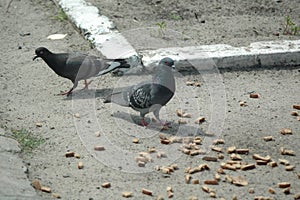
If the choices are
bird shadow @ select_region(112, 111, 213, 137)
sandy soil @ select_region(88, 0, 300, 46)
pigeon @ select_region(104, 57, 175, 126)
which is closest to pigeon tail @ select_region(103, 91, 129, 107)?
pigeon @ select_region(104, 57, 175, 126)

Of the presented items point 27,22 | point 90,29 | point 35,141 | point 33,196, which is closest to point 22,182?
point 33,196

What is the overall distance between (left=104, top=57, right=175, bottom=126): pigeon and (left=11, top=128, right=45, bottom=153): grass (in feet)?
3.03

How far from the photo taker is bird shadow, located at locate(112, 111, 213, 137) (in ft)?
19.3

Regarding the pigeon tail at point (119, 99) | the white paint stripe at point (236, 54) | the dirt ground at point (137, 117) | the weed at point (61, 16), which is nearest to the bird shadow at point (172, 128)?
the dirt ground at point (137, 117)

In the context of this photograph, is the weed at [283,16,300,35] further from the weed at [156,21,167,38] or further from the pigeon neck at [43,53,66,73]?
the pigeon neck at [43,53,66,73]

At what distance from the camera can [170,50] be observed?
24.4 ft

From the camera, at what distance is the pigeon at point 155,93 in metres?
5.84

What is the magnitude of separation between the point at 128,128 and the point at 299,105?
175 centimetres

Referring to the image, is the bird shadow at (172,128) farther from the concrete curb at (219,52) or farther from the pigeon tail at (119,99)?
the concrete curb at (219,52)

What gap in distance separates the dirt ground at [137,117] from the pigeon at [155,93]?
0.66 ft

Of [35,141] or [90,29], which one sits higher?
[90,29]

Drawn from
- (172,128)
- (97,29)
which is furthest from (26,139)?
(97,29)

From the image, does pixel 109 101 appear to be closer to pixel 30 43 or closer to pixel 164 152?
pixel 164 152

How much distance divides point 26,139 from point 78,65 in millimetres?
1428
